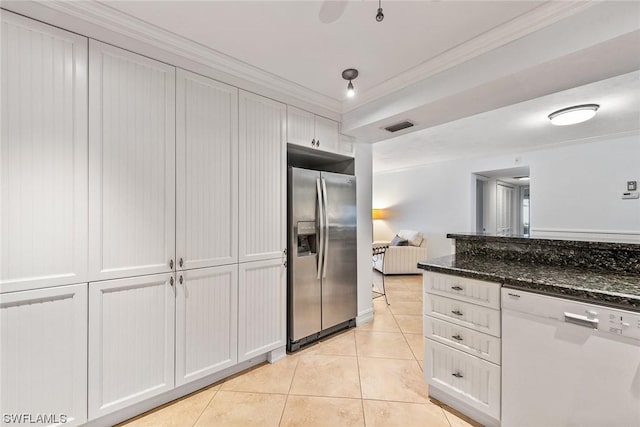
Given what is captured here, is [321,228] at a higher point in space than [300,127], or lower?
lower

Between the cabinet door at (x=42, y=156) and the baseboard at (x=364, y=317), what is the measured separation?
8.44ft

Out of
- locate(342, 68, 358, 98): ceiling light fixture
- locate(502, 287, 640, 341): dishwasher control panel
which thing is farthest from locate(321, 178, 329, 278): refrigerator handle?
locate(502, 287, 640, 341): dishwasher control panel

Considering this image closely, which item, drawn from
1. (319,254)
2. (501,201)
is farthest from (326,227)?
(501,201)

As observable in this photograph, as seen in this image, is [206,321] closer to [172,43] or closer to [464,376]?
[464,376]

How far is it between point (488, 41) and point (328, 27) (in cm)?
104

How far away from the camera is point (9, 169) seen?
1321 millimetres

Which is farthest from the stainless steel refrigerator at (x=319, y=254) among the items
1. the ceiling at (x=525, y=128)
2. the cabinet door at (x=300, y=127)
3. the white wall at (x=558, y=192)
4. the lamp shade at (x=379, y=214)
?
the lamp shade at (x=379, y=214)

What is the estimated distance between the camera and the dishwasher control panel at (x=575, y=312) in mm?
1164

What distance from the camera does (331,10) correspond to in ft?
5.07

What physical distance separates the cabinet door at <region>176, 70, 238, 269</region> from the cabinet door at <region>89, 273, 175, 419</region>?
0.91ft

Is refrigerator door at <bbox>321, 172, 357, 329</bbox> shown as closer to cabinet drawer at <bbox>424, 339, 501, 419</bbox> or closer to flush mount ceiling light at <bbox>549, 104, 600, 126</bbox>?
cabinet drawer at <bbox>424, 339, 501, 419</bbox>

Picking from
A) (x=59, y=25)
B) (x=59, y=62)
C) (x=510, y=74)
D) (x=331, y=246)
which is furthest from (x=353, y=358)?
(x=59, y=25)

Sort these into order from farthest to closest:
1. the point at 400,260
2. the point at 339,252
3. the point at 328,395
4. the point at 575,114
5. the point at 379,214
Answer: the point at 379,214
the point at 400,260
the point at 575,114
the point at 339,252
the point at 328,395

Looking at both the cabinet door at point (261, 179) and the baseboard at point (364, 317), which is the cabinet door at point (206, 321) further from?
the baseboard at point (364, 317)
